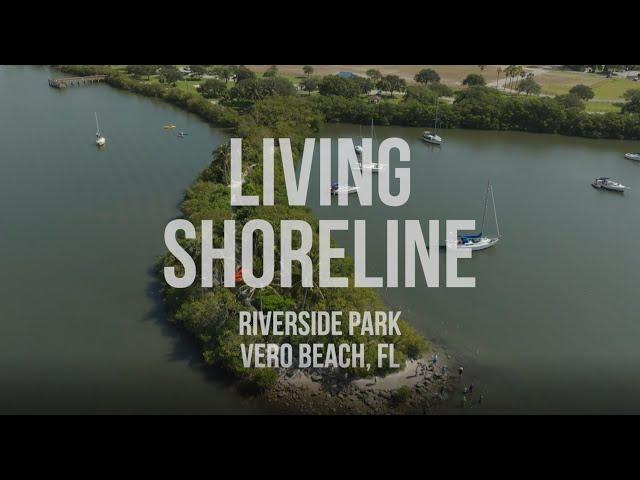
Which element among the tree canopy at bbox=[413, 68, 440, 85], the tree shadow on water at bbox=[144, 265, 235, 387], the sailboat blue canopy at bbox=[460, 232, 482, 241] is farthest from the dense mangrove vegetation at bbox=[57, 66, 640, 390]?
the sailboat blue canopy at bbox=[460, 232, 482, 241]

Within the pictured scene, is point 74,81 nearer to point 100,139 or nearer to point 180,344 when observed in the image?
point 100,139

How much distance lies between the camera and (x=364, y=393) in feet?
26.6

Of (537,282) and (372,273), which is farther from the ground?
(372,273)

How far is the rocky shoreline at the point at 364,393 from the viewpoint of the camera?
793 centimetres

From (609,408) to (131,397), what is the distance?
7060 mm

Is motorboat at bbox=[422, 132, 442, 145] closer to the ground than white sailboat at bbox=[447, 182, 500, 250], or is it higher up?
higher up

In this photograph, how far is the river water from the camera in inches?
331

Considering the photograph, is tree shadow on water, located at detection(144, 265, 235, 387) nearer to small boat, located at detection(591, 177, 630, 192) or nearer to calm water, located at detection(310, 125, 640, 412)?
calm water, located at detection(310, 125, 640, 412)

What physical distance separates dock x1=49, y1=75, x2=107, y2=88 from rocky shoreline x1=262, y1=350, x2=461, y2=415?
25084 millimetres

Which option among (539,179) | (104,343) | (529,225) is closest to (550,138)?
(539,179)

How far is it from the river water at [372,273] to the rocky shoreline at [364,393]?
450 millimetres

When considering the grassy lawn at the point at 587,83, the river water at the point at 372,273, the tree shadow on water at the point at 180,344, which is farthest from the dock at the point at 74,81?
the grassy lawn at the point at 587,83

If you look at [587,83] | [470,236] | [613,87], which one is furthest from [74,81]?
[613,87]

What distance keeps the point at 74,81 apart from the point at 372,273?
2367 cm
